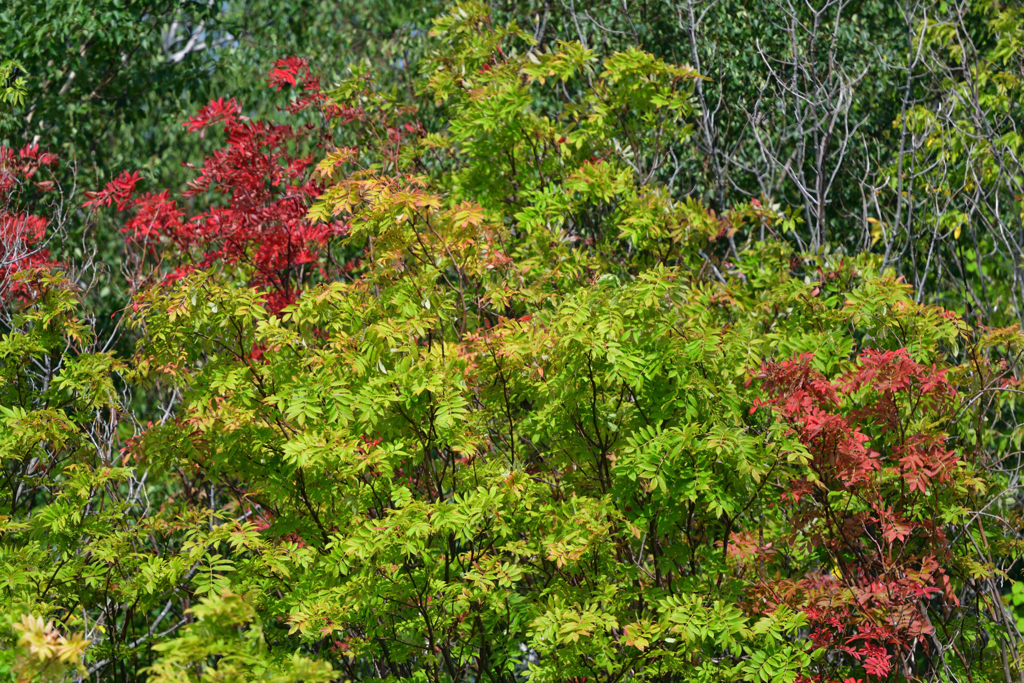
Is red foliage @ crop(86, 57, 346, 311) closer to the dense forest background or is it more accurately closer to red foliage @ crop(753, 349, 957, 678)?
the dense forest background

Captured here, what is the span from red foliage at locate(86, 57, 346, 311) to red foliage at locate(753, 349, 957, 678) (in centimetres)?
356

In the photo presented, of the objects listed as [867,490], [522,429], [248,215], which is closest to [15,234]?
[248,215]

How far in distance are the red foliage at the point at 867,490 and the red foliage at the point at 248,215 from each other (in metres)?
3.56

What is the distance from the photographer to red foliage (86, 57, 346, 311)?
716 cm

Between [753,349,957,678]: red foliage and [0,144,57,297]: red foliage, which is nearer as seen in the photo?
[753,349,957,678]: red foliage

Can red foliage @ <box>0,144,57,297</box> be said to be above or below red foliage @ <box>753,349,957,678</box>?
above

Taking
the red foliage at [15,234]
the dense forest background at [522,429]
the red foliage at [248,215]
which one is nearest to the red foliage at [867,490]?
the dense forest background at [522,429]

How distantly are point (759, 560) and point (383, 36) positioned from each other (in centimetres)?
883

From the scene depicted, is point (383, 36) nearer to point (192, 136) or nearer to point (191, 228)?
point (192, 136)

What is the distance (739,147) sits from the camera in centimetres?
941

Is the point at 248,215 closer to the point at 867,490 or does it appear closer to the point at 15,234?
the point at 15,234

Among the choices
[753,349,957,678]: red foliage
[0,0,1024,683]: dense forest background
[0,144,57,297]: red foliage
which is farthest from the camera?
[0,144,57,297]: red foliage

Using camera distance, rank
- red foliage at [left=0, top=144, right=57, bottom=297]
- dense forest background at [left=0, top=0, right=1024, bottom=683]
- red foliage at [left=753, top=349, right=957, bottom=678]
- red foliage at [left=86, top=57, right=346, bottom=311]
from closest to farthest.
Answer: dense forest background at [left=0, top=0, right=1024, bottom=683] → red foliage at [left=753, top=349, right=957, bottom=678] → red foliage at [left=0, top=144, right=57, bottom=297] → red foliage at [left=86, top=57, right=346, bottom=311]

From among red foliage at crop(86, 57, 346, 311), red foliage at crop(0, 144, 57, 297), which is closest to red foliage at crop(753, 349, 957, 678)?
red foliage at crop(86, 57, 346, 311)
